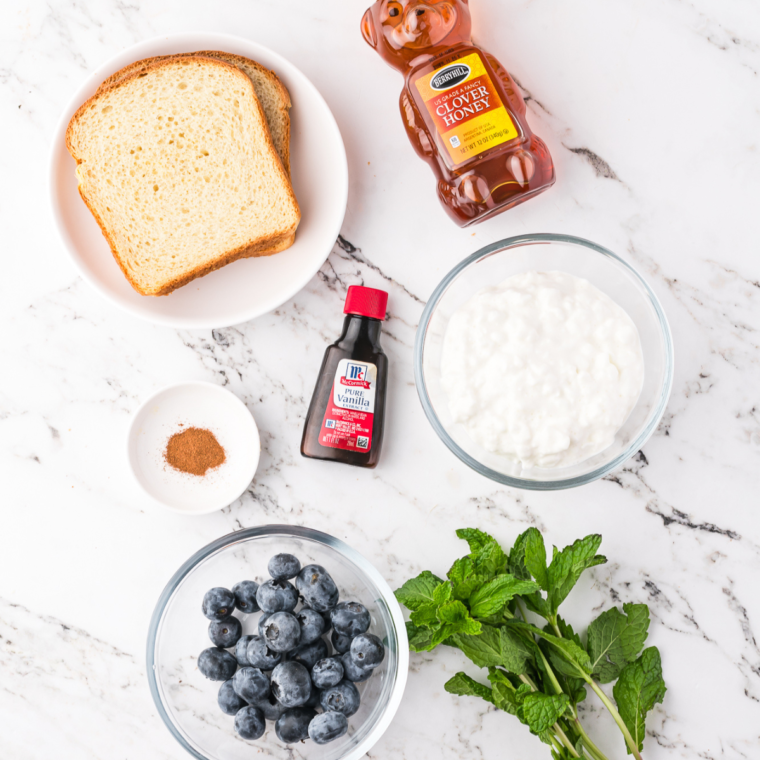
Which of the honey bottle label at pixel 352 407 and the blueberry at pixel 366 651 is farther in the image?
the honey bottle label at pixel 352 407

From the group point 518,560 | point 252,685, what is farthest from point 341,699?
point 518,560

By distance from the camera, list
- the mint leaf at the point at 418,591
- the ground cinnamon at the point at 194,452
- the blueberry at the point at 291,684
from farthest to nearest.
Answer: the ground cinnamon at the point at 194,452
the mint leaf at the point at 418,591
the blueberry at the point at 291,684

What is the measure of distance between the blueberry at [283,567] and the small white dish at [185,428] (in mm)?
165

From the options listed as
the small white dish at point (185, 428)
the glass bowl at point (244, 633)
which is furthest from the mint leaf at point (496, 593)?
the small white dish at point (185, 428)

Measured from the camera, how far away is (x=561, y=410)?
3.07 feet

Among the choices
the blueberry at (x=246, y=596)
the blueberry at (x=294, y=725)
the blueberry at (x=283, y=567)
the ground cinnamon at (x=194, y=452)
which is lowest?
the blueberry at (x=294, y=725)

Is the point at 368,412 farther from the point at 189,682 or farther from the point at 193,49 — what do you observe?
the point at 193,49

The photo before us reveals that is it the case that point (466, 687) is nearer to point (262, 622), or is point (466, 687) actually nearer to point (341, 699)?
point (341, 699)

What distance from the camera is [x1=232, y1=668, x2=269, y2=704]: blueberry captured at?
951 mm

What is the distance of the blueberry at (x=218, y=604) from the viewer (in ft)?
3.27

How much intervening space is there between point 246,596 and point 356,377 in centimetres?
43

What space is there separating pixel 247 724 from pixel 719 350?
109cm

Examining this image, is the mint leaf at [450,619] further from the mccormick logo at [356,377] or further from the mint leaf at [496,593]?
the mccormick logo at [356,377]

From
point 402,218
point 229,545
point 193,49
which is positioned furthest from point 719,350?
point 193,49
